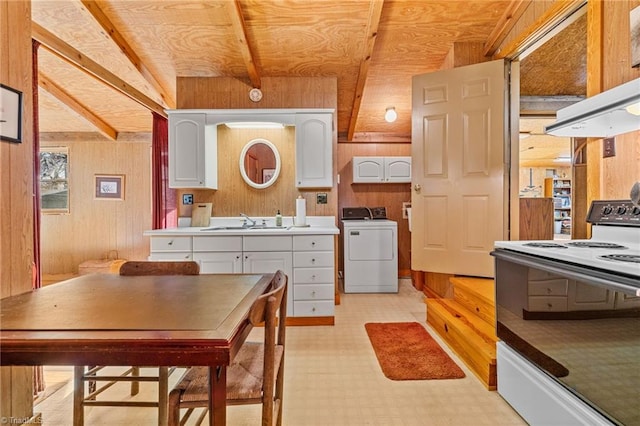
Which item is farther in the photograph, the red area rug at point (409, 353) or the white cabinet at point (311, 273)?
the white cabinet at point (311, 273)

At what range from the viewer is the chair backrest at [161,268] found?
172 cm

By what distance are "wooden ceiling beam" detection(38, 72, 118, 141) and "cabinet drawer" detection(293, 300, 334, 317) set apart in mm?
4061

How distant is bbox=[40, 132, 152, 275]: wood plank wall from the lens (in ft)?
18.1

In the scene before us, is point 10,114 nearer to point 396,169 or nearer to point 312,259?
point 312,259

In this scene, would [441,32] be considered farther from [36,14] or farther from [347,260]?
[36,14]

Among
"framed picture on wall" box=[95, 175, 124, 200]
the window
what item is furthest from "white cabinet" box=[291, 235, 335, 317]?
the window

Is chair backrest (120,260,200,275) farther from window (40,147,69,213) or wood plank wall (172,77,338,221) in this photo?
window (40,147,69,213)

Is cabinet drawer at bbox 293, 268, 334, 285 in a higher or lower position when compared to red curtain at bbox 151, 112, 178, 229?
lower

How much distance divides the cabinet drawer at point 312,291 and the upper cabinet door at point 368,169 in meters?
2.25

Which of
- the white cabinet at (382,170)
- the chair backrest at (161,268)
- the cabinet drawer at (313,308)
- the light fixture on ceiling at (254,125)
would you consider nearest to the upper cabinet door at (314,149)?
the light fixture on ceiling at (254,125)

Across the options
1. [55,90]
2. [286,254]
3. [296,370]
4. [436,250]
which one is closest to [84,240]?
[55,90]

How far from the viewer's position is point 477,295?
2449 mm

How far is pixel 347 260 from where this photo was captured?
4152 millimetres

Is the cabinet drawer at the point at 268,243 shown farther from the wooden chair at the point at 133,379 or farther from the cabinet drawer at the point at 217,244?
the wooden chair at the point at 133,379
